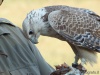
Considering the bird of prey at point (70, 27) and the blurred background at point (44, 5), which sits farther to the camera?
the blurred background at point (44, 5)

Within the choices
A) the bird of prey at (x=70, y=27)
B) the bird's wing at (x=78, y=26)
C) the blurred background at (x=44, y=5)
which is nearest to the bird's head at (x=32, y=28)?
the bird of prey at (x=70, y=27)

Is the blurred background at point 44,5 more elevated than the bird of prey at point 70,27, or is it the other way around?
the bird of prey at point 70,27

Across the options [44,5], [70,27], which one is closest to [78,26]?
[70,27]

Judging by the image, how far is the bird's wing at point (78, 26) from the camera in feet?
11.5

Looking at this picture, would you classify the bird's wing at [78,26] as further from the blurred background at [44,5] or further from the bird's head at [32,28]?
the blurred background at [44,5]

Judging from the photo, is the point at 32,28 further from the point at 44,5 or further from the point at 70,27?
the point at 44,5

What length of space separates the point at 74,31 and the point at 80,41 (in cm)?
13

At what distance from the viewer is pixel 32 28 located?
3.35m

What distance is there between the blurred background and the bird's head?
391cm

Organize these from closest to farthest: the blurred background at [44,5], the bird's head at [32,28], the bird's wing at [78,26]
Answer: the bird's head at [32,28], the bird's wing at [78,26], the blurred background at [44,5]

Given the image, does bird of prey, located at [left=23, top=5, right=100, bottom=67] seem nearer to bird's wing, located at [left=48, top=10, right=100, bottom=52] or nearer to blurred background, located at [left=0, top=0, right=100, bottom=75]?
bird's wing, located at [left=48, top=10, right=100, bottom=52]

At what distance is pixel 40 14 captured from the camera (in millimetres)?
3418

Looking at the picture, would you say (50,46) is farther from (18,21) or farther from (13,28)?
(13,28)

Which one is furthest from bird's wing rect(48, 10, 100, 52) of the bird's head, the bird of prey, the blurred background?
the blurred background
